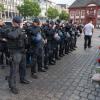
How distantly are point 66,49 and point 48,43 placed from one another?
10.9 feet

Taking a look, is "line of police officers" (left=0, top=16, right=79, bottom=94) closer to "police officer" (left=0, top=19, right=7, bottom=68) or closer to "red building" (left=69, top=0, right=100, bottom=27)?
"police officer" (left=0, top=19, right=7, bottom=68)

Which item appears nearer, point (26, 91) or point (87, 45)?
point (26, 91)

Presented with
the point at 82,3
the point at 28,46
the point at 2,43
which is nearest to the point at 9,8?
the point at 82,3

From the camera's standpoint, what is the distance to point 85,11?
74.9 metres

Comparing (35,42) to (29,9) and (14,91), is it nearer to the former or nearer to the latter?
(14,91)

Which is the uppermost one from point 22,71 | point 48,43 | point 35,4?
point 35,4

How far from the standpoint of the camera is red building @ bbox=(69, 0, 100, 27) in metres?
71.8

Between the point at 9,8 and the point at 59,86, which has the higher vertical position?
the point at 9,8

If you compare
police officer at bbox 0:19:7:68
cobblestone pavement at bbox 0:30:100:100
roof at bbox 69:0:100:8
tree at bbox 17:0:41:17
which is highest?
roof at bbox 69:0:100:8

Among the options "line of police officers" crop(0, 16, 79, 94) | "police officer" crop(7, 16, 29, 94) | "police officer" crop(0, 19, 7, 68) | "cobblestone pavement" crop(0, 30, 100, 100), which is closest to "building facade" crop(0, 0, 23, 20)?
"line of police officers" crop(0, 16, 79, 94)

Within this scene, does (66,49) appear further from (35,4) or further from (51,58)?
(35,4)

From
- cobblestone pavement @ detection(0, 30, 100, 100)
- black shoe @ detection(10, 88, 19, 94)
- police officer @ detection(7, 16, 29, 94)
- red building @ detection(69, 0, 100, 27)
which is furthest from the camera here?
red building @ detection(69, 0, 100, 27)

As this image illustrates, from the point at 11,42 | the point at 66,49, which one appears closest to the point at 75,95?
the point at 11,42

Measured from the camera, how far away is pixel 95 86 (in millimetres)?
6242
